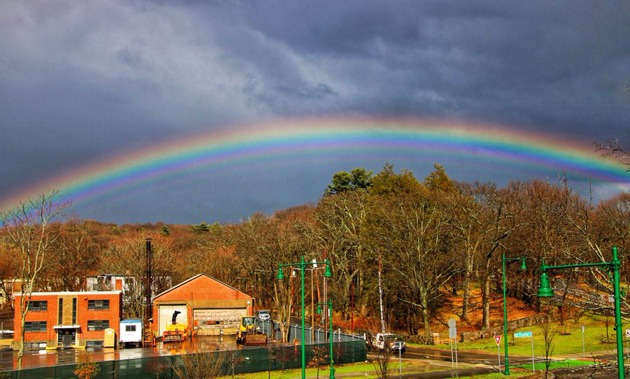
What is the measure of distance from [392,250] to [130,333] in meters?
32.4

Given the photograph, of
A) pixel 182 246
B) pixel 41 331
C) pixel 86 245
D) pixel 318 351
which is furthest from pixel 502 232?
pixel 182 246

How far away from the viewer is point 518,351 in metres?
51.5

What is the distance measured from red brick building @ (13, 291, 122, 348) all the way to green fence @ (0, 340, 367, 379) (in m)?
30.3

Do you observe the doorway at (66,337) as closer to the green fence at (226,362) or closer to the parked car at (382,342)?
the green fence at (226,362)

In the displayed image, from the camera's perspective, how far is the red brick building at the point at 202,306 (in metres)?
74.4

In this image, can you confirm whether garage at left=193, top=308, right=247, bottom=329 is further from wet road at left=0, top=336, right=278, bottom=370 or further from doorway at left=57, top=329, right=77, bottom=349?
doorway at left=57, top=329, right=77, bottom=349

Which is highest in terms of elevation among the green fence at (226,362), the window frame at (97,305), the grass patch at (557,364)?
the window frame at (97,305)

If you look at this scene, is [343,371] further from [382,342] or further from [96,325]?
[96,325]

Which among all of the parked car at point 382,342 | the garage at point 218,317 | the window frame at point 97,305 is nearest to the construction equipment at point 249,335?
the garage at point 218,317

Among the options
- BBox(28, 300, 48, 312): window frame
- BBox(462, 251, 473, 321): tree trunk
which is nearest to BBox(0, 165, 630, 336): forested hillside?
BBox(462, 251, 473, 321): tree trunk

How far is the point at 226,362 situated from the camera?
39.9m

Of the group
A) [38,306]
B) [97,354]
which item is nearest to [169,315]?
[38,306]

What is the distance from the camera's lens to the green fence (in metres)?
34.6

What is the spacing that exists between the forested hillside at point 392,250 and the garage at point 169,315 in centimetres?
1222
